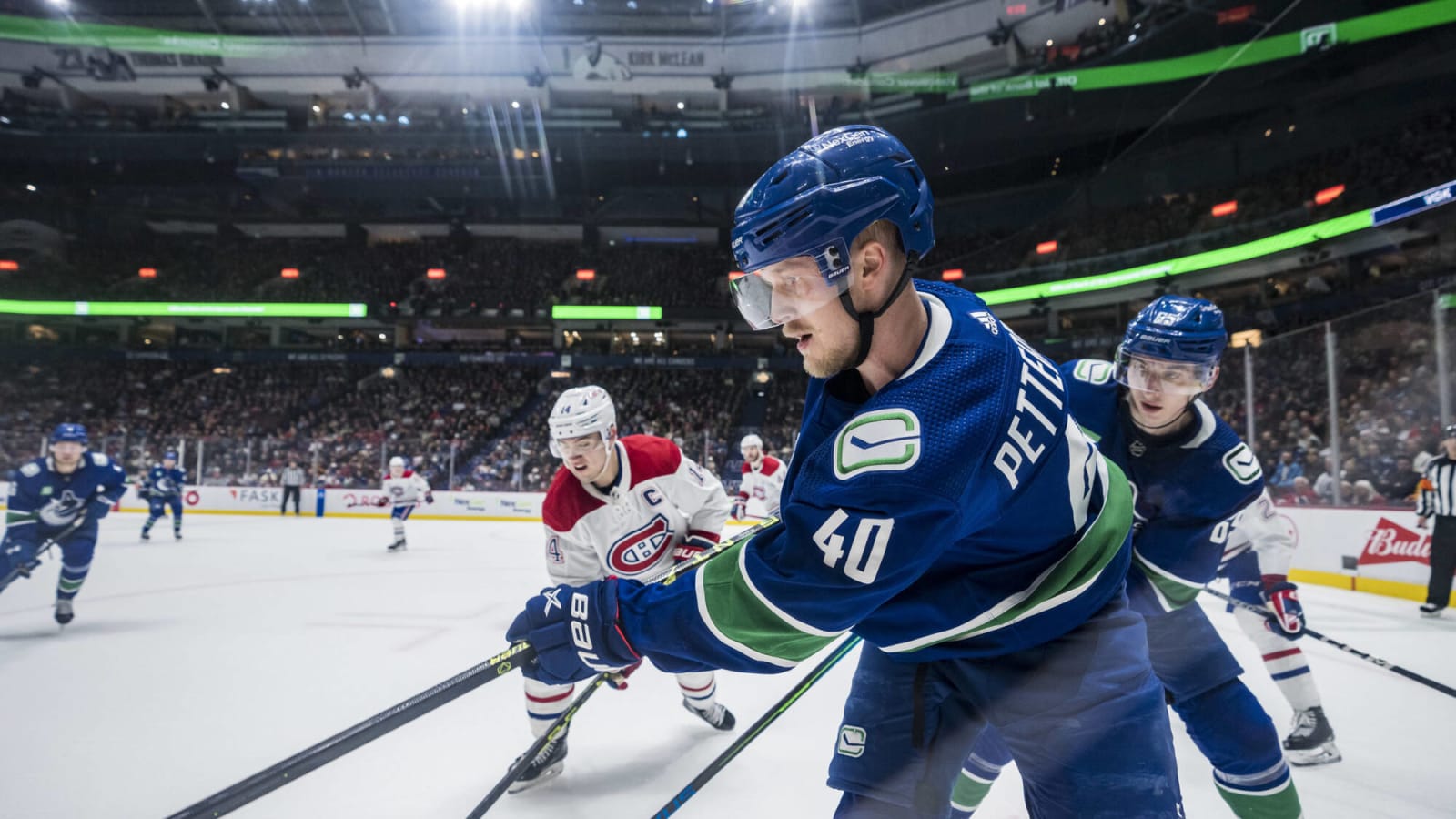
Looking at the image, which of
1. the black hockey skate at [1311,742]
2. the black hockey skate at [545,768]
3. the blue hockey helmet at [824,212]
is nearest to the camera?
the blue hockey helmet at [824,212]

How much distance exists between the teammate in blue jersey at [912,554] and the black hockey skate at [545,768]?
6.08 ft

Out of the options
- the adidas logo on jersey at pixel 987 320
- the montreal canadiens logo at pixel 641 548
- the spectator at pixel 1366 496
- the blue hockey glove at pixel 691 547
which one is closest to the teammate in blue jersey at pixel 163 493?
the montreal canadiens logo at pixel 641 548

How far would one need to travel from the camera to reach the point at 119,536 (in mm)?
11320

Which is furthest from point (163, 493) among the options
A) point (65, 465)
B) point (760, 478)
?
point (760, 478)

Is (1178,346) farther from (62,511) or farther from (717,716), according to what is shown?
(62,511)

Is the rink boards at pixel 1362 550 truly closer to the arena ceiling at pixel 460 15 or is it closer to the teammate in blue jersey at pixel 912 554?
the teammate in blue jersey at pixel 912 554

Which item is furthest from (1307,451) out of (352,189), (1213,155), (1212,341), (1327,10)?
(352,189)

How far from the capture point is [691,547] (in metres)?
3.65

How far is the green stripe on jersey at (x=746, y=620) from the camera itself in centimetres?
108

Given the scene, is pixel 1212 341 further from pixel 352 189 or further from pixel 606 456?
pixel 352 189

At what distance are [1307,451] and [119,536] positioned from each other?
16.2 meters

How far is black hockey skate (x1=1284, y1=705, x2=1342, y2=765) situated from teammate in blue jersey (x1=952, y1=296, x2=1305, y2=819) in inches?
52.3

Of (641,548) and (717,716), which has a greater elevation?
(641,548)

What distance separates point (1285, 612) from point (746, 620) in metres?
3.18
